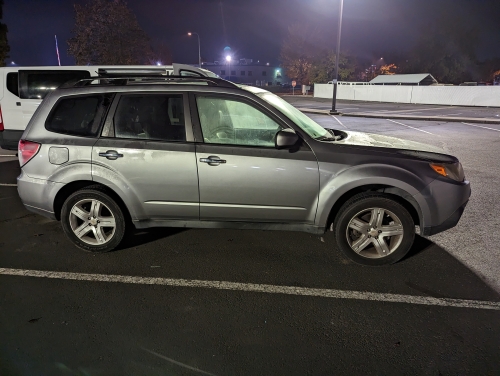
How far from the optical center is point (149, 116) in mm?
3906

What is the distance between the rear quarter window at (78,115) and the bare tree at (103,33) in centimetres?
2965

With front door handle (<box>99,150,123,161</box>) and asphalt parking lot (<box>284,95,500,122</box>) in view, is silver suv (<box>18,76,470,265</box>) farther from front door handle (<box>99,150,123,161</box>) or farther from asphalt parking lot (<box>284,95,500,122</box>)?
asphalt parking lot (<box>284,95,500,122</box>)

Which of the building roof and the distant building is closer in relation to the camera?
the building roof

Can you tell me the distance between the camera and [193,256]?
13.2 ft

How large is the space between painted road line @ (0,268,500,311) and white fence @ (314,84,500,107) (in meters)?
32.9

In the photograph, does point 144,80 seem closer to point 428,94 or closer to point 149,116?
point 149,116

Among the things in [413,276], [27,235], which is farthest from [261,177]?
[27,235]

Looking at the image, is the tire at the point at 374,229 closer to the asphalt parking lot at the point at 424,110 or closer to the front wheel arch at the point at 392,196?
the front wheel arch at the point at 392,196

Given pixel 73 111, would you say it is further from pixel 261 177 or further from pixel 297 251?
pixel 297 251

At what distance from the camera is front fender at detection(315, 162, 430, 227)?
357 cm

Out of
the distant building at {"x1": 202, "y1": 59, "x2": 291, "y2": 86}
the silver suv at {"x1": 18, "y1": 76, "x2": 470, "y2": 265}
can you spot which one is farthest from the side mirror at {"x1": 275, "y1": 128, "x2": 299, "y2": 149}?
the distant building at {"x1": 202, "y1": 59, "x2": 291, "y2": 86}

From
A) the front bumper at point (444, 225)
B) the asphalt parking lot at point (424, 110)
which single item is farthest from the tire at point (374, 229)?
the asphalt parking lot at point (424, 110)

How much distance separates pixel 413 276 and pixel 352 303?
0.85 metres

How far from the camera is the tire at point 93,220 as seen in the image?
3.95 m
